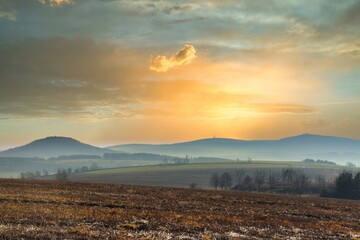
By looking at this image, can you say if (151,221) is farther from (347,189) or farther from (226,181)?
(226,181)

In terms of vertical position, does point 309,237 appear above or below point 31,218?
below

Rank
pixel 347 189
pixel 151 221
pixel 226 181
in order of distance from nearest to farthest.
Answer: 1. pixel 151 221
2. pixel 347 189
3. pixel 226 181

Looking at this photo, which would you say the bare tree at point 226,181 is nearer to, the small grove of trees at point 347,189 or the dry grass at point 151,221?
the small grove of trees at point 347,189

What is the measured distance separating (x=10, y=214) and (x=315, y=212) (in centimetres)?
3620

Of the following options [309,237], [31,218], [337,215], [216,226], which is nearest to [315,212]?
[337,215]

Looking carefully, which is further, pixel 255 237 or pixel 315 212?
pixel 315 212

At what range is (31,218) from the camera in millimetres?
27844

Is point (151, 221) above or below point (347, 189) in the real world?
above

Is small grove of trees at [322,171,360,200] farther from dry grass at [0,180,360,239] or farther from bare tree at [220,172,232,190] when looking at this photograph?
dry grass at [0,180,360,239]

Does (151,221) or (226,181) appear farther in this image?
(226,181)

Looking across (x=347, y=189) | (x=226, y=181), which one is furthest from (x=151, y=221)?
(x=226, y=181)

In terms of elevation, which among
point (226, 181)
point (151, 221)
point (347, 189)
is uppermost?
point (151, 221)

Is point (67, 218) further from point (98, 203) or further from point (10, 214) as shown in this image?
point (98, 203)

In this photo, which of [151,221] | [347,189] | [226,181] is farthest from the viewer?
[226,181]
